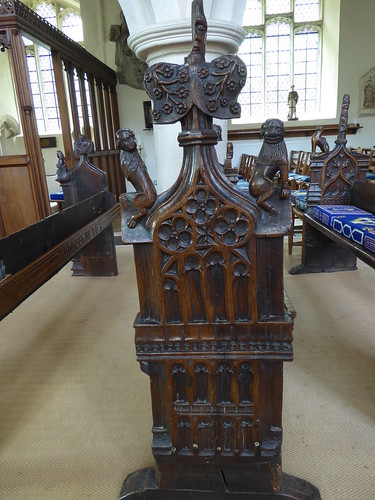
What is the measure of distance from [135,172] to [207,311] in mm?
437

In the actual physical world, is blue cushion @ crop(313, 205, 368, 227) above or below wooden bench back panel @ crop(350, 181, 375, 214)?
below

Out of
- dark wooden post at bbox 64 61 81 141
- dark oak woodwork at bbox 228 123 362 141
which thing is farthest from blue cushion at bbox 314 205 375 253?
dark oak woodwork at bbox 228 123 362 141

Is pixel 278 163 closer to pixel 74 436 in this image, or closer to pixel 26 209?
pixel 74 436

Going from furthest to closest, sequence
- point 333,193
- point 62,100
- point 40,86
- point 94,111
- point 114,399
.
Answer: point 40,86 → point 94,111 → point 62,100 → point 333,193 → point 114,399

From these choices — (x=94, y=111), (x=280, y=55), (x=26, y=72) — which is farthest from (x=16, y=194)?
(x=280, y=55)

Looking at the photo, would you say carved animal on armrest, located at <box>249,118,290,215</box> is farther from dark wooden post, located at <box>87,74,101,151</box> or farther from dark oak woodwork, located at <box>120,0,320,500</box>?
dark wooden post, located at <box>87,74,101,151</box>

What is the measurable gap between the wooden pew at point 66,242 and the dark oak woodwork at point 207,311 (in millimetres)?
802

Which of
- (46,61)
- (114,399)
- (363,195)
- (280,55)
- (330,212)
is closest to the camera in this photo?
(114,399)

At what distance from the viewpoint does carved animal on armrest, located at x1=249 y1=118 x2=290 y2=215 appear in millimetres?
945

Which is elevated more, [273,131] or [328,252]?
[273,131]

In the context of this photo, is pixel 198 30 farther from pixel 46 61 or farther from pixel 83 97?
pixel 46 61

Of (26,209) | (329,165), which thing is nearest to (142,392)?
(329,165)

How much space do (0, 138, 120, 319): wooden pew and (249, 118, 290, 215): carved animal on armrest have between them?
1134 millimetres

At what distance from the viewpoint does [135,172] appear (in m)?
0.99
